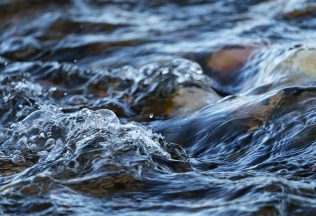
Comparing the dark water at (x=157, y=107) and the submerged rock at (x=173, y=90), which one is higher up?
the dark water at (x=157, y=107)

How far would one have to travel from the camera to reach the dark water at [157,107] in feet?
8.96

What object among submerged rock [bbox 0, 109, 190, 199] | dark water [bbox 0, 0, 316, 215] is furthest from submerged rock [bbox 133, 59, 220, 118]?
submerged rock [bbox 0, 109, 190, 199]

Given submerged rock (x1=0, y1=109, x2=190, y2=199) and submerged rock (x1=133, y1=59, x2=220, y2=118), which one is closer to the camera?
submerged rock (x1=0, y1=109, x2=190, y2=199)

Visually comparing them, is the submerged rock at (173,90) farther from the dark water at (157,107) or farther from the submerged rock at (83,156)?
the submerged rock at (83,156)

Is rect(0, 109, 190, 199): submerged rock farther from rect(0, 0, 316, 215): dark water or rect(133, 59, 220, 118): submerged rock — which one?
rect(133, 59, 220, 118): submerged rock

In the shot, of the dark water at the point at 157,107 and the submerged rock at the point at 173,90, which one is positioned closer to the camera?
the dark water at the point at 157,107

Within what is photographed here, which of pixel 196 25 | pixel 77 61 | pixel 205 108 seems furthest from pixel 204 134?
pixel 196 25

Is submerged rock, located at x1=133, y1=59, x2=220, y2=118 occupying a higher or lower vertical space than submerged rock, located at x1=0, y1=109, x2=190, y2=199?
lower

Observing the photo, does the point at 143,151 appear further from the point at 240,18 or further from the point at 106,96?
the point at 240,18

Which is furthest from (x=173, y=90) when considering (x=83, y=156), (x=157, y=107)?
(x=83, y=156)

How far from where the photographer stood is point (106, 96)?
453 cm

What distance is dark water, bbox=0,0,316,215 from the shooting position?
2.73 meters

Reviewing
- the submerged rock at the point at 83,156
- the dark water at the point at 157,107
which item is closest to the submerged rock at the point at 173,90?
the dark water at the point at 157,107

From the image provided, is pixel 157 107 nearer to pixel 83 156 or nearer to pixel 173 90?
pixel 173 90
